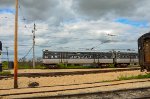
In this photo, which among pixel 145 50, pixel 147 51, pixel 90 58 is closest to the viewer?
pixel 147 51

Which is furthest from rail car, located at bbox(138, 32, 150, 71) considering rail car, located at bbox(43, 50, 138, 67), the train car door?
rail car, located at bbox(43, 50, 138, 67)

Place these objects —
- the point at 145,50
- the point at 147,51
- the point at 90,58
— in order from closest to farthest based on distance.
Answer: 1. the point at 147,51
2. the point at 145,50
3. the point at 90,58

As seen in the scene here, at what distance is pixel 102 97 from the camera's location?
14656 millimetres

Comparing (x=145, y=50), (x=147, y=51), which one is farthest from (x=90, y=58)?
(x=147, y=51)

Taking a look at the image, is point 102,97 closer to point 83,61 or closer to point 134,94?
point 134,94

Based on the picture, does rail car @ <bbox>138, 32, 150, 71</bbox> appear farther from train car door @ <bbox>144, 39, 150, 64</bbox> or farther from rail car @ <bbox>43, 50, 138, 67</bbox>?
rail car @ <bbox>43, 50, 138, 67</bbox>

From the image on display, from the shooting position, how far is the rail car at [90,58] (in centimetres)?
5238

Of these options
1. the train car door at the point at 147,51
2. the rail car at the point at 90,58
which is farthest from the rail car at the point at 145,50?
the rail car at the point at 90,58

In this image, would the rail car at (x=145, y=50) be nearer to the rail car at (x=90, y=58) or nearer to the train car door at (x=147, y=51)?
the train car door at (x=147, y=51)

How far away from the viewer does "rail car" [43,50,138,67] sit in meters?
52.4

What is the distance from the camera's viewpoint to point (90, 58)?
2197 inches

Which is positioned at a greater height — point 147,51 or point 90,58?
point 147,51

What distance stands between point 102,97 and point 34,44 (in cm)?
4639

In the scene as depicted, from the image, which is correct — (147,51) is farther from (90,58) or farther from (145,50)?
(90,58)
